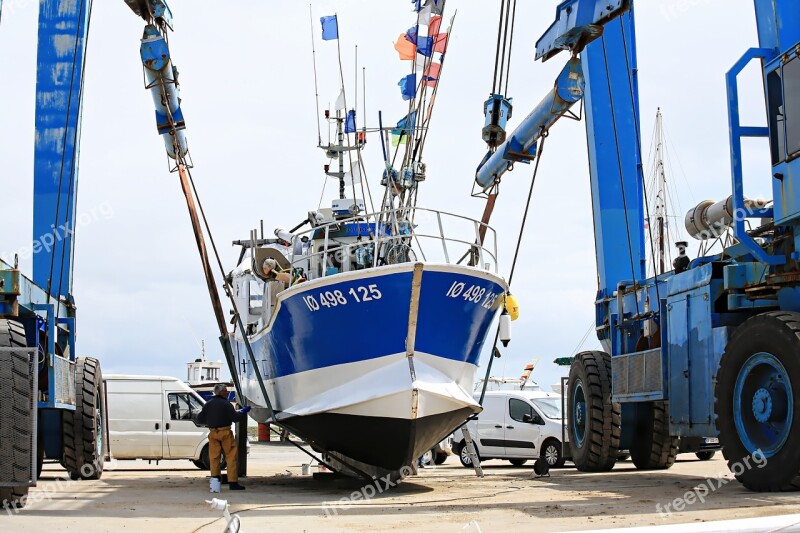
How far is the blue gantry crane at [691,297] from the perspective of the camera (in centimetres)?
1023

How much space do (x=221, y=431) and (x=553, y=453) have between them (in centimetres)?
915

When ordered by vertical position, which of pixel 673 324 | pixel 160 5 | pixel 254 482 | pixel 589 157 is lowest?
pixel 254 482

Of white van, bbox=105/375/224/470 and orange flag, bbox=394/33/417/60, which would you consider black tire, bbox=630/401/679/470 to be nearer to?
orange flag, bbox=394/33/417/60

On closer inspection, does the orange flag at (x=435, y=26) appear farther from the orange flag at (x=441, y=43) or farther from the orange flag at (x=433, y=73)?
the orange flag at (x=433, y=73)

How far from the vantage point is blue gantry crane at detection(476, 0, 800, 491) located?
10227 mm

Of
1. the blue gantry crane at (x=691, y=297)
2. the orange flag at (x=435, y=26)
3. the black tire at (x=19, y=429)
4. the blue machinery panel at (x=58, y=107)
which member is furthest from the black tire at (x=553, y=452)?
the black tire at (x=19, y=429)

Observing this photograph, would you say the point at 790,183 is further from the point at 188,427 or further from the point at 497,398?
the point at 188,427

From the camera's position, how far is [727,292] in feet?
38.8

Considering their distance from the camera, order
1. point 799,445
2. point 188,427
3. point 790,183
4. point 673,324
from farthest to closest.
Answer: point 188,427
point 673,324
point 790,183
point 799,445

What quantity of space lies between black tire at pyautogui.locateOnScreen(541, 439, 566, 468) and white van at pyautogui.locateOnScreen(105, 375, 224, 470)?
6.98 metres

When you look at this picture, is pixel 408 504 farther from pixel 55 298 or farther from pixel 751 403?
pixel 55 298

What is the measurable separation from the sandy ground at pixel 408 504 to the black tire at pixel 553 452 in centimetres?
443

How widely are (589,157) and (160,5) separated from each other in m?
7.89

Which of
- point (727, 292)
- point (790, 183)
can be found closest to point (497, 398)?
point (727, 292)
